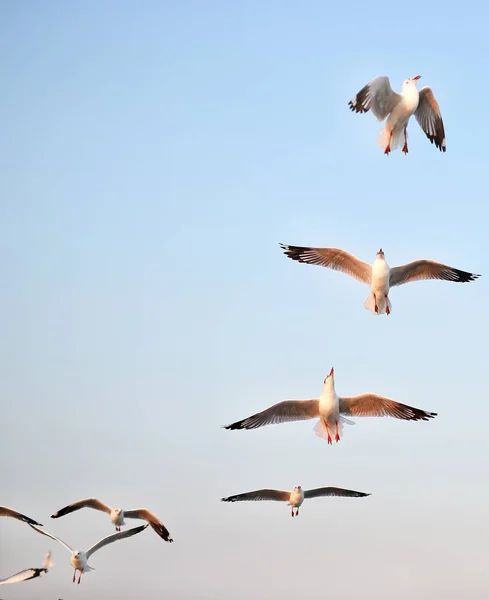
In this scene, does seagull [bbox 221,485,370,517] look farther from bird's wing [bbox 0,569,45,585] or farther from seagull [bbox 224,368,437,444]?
bird's wing [bbox 0,569,45,585]

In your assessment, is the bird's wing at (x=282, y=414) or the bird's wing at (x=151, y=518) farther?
the bird's wing at (x=151, y=518)

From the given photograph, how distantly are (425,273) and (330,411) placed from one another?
263 cm

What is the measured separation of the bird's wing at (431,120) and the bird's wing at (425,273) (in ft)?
6.39

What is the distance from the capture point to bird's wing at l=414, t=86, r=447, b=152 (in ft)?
51.9

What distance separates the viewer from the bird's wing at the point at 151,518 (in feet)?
60.2

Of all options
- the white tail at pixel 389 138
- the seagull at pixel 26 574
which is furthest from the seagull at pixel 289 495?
the seagull at pixel 26 574

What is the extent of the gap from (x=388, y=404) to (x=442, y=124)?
4.51 meters

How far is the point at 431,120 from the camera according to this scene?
16.0 metres

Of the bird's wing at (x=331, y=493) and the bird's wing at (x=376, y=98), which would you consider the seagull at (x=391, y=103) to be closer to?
the bird's wing at (x=376, y=98)

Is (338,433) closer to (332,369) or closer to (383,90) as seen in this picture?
(332,369)

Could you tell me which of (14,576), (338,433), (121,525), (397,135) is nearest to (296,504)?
(338,433)

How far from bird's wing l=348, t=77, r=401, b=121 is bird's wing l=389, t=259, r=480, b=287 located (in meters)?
2.24

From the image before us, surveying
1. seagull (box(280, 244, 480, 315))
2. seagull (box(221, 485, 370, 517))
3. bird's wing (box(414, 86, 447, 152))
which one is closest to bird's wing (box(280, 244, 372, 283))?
seagull (box(280, 244, 480, 315))

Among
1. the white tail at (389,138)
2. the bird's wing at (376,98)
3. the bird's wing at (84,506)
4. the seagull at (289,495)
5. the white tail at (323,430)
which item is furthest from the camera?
the bird's wing at (84,506)
